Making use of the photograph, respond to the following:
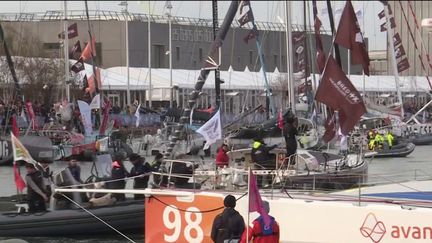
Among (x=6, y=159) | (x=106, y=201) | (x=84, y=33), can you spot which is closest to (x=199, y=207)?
(x=106, y=201)

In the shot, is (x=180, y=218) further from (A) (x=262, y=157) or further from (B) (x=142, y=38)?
(B) (x=142, y=38)

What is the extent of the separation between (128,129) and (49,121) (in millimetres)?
4123

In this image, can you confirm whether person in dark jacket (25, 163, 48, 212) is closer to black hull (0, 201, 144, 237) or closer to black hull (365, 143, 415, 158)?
black hull (0, 201, 144, 237)

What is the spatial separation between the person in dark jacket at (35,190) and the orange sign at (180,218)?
3663 mm

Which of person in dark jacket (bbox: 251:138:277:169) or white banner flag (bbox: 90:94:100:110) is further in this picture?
Answer: white banner flag (bbox: 90:94:100:110)

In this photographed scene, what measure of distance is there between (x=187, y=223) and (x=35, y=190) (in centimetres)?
464

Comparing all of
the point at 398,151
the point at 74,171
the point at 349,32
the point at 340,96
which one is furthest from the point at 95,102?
the point at 340,96

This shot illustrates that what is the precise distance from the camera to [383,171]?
1144 inches

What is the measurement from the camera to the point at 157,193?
13.6 meters

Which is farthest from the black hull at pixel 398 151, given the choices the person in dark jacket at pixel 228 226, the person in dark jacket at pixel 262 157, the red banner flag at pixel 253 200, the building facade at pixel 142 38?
the building facade at pixel 142 38

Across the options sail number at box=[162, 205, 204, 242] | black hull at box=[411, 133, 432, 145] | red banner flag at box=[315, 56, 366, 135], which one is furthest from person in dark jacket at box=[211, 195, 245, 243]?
black hull at box=[411, 133, 432, 145]

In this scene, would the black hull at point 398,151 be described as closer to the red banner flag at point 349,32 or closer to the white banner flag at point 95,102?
the white banner flag at point 95,102

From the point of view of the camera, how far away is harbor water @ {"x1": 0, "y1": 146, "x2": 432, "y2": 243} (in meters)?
16.7

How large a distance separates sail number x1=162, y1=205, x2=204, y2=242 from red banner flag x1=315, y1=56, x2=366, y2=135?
354cm
